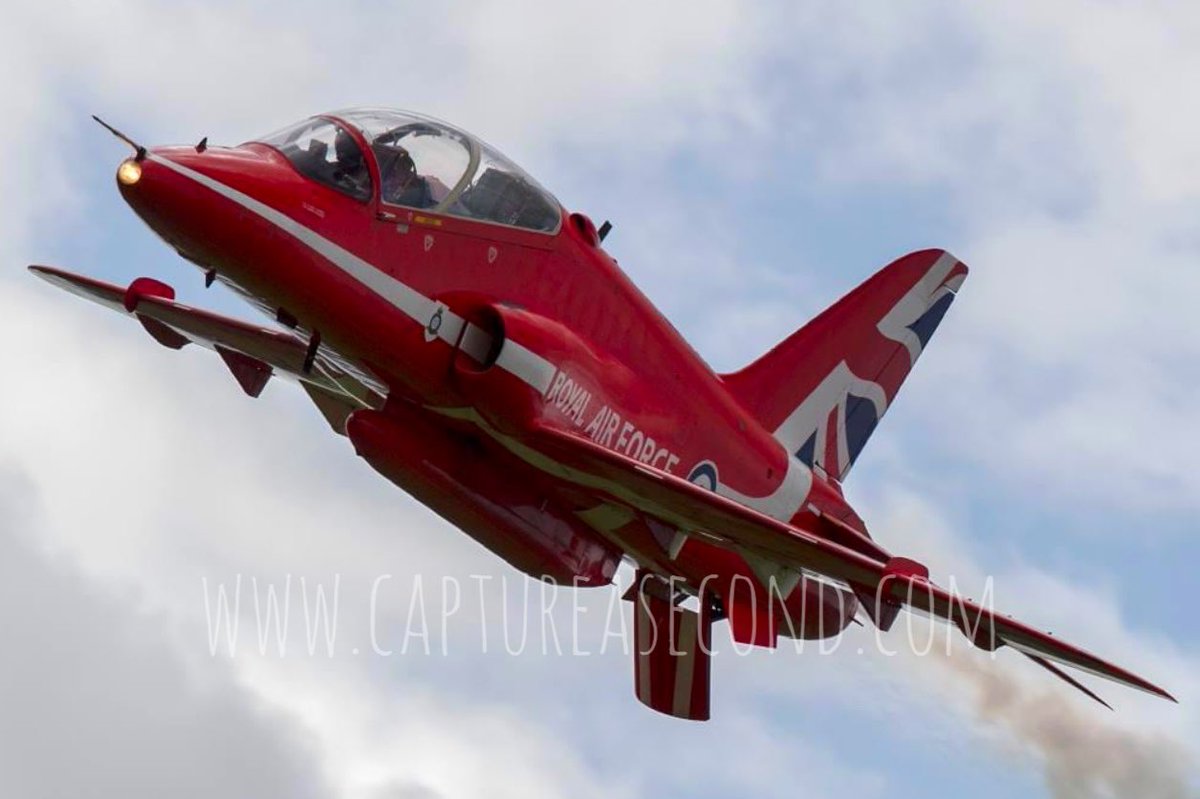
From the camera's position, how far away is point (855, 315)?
27531mm

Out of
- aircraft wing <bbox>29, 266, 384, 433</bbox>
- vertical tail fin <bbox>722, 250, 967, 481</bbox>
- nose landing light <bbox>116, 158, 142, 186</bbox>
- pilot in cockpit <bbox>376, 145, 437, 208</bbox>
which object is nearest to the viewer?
nose landing light <bbox>116, 158, 142, 186</bbox>

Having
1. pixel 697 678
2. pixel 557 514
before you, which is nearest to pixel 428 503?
pixel 557 514

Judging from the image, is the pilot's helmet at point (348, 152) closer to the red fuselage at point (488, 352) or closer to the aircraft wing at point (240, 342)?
the red fuselage at point (488, 352)

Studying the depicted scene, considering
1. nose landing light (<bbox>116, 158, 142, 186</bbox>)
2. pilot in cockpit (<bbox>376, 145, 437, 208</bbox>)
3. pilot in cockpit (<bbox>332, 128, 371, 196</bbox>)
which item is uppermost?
pilot in cockpit (<bbox>376, 145, 437, 208</bbox>)

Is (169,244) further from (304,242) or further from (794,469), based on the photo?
(794,469)

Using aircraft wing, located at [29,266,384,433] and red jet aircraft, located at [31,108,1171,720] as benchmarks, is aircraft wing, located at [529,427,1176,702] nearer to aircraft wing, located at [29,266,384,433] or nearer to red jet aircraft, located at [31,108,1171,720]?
red jet aircraft, located at [31,108,1171,720]

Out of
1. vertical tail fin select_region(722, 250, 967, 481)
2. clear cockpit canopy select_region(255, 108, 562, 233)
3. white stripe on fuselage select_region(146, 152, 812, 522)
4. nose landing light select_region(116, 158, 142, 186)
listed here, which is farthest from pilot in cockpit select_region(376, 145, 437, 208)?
vertical tail fin select_region(722, 250, 967, 481)

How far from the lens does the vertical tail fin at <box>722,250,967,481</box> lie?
26516mm

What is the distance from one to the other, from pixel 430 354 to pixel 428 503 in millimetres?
1962

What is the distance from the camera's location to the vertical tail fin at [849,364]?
26.5 metres

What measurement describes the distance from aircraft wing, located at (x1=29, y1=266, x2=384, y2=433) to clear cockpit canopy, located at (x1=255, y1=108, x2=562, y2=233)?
7.63ft

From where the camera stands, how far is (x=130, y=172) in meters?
20.2

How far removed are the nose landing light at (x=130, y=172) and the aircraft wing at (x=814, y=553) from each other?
4400 millimetres

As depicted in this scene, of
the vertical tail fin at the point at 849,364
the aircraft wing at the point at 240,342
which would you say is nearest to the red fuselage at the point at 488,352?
the vertical tail fin at the point at 849,364
